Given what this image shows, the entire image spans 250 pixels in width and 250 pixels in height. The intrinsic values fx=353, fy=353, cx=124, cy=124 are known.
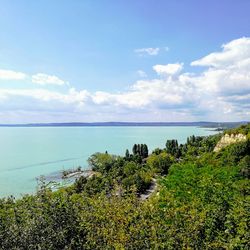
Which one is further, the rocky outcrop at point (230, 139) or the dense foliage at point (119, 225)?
the rocky outcrop at point (230, 139)

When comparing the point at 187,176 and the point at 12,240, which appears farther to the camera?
the point at 187,176

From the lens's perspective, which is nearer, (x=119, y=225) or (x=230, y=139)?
(x=119, y=225)

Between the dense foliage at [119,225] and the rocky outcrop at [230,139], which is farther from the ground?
the dense foliage at [119,225]

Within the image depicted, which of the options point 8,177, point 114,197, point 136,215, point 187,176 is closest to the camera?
point 136,215

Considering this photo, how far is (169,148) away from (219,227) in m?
84.4

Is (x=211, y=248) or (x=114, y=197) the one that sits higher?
(x=114, y=197)

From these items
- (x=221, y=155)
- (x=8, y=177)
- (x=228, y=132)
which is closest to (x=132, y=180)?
(x=221, y=155)

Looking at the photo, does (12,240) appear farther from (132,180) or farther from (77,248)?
(132,180)

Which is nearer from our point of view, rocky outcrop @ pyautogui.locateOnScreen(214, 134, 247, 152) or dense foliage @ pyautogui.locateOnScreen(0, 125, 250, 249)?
dense foliage @ pyautogui.locateOnScreen(0, 125, 250, 249)

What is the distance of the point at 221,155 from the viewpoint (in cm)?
6216

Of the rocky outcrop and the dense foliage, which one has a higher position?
the dense foliage

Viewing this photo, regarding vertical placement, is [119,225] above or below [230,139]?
above

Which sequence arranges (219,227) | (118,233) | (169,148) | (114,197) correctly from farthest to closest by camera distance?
(169,148), (114,197), (219,227), (118,233)

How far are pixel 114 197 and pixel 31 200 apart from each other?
9.45ft
